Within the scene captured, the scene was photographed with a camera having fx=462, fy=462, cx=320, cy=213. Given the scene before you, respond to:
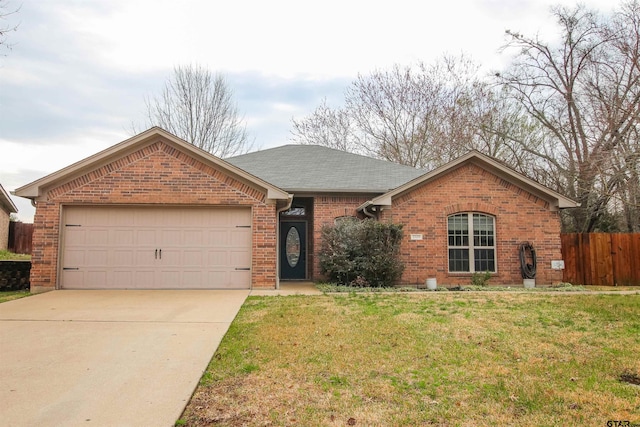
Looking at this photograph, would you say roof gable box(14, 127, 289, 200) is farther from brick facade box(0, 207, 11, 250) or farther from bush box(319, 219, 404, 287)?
brick facade box(0, 207, 11, 250)

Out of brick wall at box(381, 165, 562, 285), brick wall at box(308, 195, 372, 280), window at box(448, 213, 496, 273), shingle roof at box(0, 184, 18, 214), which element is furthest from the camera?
shingle roof at box(0, 184, 18, 214)

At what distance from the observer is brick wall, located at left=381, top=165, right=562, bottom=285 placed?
13805 mm

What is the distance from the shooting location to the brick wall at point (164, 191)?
11883 millimetres

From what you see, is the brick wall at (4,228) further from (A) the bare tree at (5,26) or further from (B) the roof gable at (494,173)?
(B) the roof gable at (494,173)

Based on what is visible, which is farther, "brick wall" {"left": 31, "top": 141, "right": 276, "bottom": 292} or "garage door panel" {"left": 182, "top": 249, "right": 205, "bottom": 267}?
"garage door panel" {"left": 182, "top": 249, "right": 205, "bottom": 267}

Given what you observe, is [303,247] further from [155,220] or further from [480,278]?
[480,278]

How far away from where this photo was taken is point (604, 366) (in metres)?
5.22

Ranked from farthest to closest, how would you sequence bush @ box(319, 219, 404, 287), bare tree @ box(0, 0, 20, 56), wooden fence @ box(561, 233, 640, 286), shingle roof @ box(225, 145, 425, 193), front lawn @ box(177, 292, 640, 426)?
wooden fence @ box(561, 233, 640, 286)
shingle roof @ box(225, 145, 425, 193)
bush @ box(319, 219, 404, 287)
bare tree @ box(0, 0, 20, 56)
front lawn @ box(177, 292, 640, 426)

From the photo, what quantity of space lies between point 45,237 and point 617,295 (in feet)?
47.0

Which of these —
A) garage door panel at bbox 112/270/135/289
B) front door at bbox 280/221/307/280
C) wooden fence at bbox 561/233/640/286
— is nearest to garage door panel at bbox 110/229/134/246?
garage door panel at bbox 112/270/135/289

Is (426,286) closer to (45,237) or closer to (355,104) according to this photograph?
(45,237)

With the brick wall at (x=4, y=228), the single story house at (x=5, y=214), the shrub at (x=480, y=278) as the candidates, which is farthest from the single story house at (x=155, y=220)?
the brick wall at (x=4, y=228)

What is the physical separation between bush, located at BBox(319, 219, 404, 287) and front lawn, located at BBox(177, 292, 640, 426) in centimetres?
409

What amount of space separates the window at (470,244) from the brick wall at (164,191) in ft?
18.3
